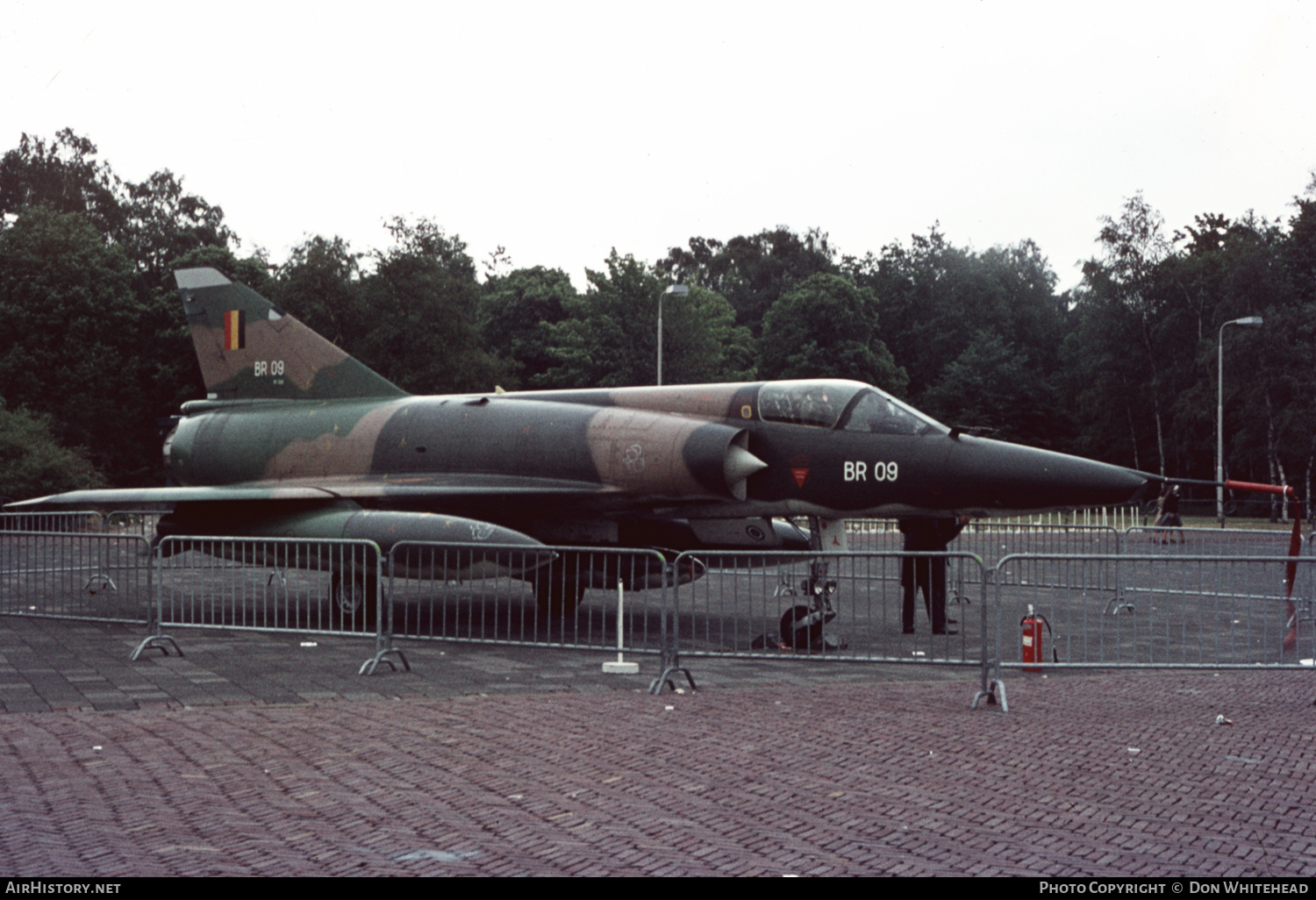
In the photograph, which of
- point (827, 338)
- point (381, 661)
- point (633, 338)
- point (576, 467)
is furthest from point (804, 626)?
point (827, 338)

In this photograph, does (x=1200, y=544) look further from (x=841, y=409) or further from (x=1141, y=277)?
(x=1141, y=277)

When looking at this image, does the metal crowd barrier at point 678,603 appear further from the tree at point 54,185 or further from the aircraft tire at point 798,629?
the tree at point 54,185

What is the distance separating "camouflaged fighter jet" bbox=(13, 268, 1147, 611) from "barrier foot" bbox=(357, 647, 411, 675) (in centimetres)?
157

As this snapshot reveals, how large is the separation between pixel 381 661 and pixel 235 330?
832 centimetres

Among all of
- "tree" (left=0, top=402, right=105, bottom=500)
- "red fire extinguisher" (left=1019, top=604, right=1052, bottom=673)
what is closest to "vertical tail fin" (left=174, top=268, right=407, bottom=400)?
"red fire extinguisher" (left=1019, top=604, right=1052, bottom=673)

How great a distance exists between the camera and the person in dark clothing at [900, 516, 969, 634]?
10.3 meters

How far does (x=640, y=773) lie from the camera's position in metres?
Result: 6.08

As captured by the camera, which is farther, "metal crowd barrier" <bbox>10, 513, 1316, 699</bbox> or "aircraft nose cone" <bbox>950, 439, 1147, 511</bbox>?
"aircraft nose cone" <bbox>950, 439, 1147, 511</bbox>

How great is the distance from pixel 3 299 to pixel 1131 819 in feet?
163

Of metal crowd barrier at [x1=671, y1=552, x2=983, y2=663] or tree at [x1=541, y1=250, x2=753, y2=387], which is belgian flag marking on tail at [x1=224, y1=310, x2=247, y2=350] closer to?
metal crowd barrier at [x1=671, y1=552, x2=983, y2=663]

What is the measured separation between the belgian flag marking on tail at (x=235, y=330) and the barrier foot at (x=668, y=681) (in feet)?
32.4
